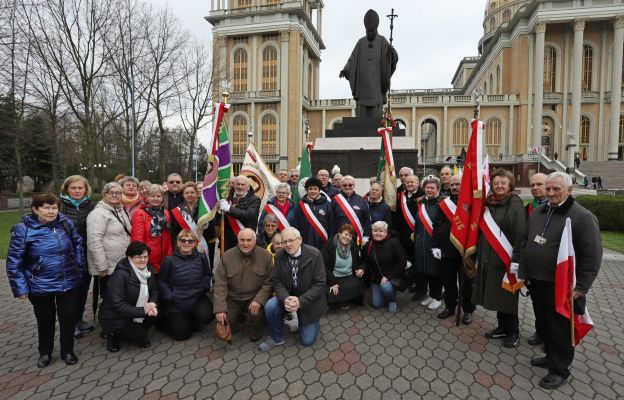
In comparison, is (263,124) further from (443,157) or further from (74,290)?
(74,290)

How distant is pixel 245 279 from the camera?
4.13 meters

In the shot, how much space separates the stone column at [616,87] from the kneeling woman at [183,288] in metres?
48.6

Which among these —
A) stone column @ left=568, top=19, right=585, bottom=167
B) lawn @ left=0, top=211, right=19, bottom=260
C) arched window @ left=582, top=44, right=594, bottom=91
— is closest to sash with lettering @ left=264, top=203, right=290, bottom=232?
lawn @ left=0, top=211, right=19, bottom=260

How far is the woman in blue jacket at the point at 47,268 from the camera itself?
3363 mm

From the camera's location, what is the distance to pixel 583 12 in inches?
1490

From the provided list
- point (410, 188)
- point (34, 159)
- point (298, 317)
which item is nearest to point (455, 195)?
point (410, 188)

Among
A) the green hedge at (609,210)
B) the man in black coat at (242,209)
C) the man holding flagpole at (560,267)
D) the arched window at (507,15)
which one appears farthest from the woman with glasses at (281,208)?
the arched window at (507,15)

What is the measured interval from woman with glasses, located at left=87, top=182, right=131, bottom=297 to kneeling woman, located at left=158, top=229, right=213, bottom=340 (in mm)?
621

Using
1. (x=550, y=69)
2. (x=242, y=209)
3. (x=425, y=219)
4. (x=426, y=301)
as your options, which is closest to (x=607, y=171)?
(x=550, y=69)

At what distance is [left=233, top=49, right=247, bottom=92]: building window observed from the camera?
46594mm

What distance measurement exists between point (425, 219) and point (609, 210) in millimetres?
12517

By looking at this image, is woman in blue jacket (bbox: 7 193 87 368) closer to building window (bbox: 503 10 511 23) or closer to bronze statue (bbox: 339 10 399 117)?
bronze statue (bbox: 339 10 399 117)

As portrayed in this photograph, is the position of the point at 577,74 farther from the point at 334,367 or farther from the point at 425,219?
the point at 334,367

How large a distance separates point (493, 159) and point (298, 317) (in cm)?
4366
